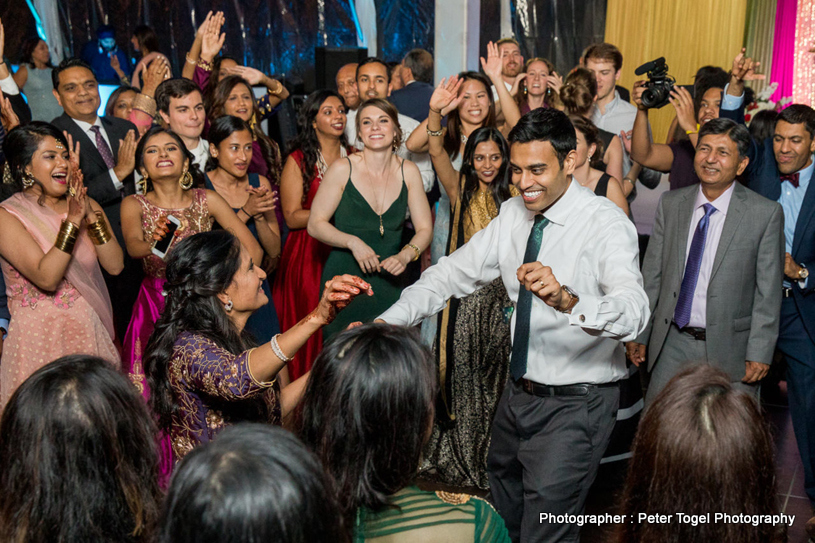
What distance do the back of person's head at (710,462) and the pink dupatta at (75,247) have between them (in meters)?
2.31

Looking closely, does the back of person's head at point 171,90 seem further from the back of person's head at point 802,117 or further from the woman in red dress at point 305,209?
the back of person's head at point 802,117

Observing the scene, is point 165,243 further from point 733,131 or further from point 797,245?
point 797,245

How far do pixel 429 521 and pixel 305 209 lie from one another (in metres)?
2.57

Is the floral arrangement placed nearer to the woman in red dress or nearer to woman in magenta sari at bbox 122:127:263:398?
the woman in red dress

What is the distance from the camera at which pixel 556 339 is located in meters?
2.21

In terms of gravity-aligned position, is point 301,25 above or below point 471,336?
above

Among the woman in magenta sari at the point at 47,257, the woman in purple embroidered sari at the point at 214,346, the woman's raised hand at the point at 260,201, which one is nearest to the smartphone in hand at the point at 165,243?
the woman in magenta sari at the point at 47,257

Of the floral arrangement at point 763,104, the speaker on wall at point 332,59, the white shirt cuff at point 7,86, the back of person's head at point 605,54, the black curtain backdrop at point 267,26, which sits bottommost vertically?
the white shirt cuff at point 7,86

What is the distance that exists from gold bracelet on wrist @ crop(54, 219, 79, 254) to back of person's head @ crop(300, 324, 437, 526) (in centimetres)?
168

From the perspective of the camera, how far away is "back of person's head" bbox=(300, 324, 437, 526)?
131cm

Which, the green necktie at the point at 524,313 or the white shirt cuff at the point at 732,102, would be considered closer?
the green necktie at the point at 524,313

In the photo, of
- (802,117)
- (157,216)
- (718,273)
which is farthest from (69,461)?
(802,117)

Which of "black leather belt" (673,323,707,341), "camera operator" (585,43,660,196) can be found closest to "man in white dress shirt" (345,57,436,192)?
"camera operator" (585,43,660,196)

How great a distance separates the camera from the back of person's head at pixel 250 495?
84 cm
